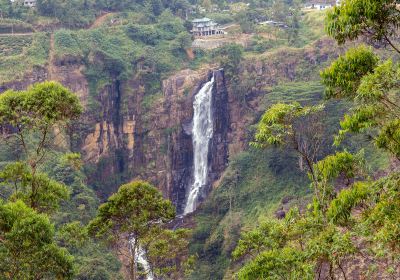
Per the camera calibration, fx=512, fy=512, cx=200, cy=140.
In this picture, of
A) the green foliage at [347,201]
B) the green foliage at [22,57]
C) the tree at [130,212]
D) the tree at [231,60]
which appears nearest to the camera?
the green foliage at [347,201]

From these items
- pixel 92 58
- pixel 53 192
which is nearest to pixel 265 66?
pixel 92 58

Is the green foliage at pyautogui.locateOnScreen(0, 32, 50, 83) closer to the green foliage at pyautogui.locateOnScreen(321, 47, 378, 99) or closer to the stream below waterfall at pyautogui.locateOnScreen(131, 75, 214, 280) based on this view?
the stream below waterfall at pyautogui.locateOnScreen(131, 75, 214, 280)

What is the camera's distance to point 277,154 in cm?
3034

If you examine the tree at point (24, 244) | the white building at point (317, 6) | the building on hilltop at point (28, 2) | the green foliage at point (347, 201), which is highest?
the building on hilltop at point (28, 2)

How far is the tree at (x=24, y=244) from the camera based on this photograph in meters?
9.14

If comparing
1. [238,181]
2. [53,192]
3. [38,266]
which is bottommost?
[238,181]

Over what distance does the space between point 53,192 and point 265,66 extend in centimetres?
2757

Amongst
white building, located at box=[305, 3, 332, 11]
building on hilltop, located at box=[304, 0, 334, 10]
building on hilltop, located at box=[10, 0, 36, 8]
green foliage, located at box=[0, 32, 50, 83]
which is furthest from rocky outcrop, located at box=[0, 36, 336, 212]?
building on hilltop, located at box=[304, 0, 334, 10]

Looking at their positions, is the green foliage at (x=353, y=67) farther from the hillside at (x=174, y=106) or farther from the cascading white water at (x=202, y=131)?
the cascading white water at (x=202, y=131)

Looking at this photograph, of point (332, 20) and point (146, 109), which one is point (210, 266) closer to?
point (146, 109)

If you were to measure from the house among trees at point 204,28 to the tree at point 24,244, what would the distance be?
35841mm

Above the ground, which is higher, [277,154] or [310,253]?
[310,253]

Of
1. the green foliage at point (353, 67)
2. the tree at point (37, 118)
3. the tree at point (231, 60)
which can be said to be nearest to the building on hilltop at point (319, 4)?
the tree at point (231, 60)

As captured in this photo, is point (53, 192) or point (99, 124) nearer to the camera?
point (53, 192)
